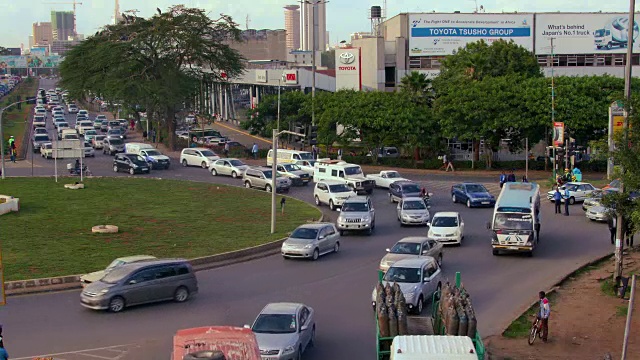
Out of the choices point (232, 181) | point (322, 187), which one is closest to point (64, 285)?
point (322, 187)

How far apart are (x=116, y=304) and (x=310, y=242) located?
31.8 feet

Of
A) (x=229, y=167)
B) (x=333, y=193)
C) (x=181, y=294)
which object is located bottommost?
(x=181, y=294)

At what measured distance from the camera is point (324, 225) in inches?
1342

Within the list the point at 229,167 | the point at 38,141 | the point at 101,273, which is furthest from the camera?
the point at 38,141

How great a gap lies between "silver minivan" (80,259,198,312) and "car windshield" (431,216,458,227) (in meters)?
12.7

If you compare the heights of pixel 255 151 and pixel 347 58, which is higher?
pixel 347 58

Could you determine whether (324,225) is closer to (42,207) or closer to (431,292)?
(431,292)

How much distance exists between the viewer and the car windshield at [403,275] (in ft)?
82.8

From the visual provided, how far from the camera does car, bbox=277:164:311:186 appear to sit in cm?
5519

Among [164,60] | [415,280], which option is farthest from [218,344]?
[164,60]

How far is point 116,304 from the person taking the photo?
82.6ft

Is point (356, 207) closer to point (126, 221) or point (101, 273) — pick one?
point (126, 221)

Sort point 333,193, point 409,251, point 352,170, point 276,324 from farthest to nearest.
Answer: point 352,170 → point 333,193 → point 409,251 → point 276,324

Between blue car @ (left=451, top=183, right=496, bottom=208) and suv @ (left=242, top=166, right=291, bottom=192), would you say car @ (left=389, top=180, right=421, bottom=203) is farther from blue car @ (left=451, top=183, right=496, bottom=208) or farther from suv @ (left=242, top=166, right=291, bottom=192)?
suv @ (left=242, top=166, right=291, bottom=192)
